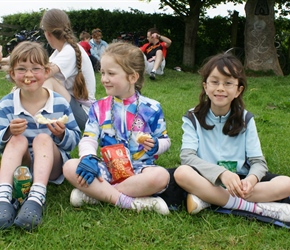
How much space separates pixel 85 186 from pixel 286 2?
45.7ft

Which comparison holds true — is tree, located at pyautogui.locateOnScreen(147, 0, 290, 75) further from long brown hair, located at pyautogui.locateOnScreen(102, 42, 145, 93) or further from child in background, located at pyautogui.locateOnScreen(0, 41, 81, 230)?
child in background, located at pyautogui.locateOnScreen(0, 41, 81, 230)

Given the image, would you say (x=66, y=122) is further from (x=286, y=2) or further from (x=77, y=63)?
(x=286, y=2)

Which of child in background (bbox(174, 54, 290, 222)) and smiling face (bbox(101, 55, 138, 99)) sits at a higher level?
smiling face (bbox(101, 55, 138, 99))

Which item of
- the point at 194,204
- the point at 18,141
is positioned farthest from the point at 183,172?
the point at 18,141

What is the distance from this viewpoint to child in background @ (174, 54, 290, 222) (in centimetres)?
266

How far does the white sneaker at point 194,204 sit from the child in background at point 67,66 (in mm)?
1774

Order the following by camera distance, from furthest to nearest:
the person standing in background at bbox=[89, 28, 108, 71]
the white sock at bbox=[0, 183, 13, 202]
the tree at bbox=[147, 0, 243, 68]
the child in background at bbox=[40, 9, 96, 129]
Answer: the tree at bbox=[147, 0, 243, 68]
the person standing in background at bbox=[89, 28, 108, 71]
the child in background at bbox=[40, 9, 96, 129]
the white sock at bbox=[0, 183, 13, 202]

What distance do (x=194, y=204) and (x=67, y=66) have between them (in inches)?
77.7

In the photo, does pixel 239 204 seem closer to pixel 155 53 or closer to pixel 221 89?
pixel 221 89

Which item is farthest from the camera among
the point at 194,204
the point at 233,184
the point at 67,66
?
the point at 67,66

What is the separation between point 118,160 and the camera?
9.16 ft

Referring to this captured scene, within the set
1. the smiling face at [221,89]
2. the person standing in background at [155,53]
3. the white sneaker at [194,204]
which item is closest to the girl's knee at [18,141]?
the white sneaker at [194,204]

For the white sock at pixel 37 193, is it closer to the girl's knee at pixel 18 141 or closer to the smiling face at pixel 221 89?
the girl's knee at pixel 18 141

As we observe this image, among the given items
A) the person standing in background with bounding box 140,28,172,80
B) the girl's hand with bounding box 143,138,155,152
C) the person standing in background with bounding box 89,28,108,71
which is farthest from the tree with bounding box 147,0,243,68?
the girl's hand with bounding box 143,138,155,152
